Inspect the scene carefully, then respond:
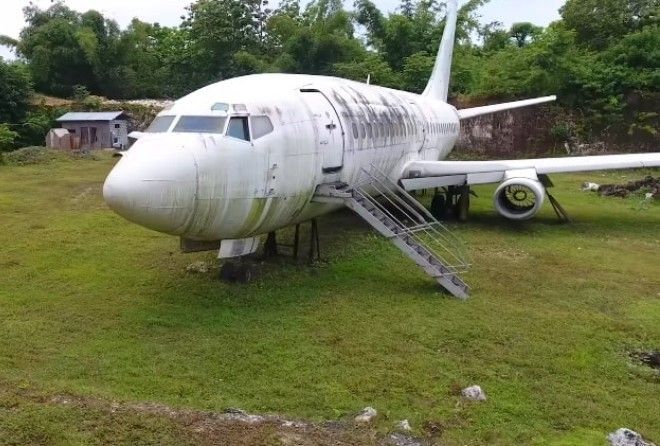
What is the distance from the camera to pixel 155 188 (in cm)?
924

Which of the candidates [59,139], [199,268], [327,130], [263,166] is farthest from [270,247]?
[59,139]

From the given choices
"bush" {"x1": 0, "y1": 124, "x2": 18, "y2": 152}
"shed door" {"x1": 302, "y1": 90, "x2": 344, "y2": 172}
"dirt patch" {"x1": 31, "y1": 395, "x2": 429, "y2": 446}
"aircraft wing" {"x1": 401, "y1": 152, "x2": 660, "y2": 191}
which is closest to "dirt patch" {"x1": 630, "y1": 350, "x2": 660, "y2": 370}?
"dirt patch" {"x1": 31, "y1": 395, "x2": 429, "y2": 446}

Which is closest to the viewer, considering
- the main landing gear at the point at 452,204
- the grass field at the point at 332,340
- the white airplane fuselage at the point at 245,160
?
the grass field at the point at 332,340

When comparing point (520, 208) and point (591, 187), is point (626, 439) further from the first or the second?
point (591, 187)

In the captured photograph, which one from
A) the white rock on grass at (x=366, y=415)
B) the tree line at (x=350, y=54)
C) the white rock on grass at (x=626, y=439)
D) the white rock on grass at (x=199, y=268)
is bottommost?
the white rock on grass at (x=366, y=415)

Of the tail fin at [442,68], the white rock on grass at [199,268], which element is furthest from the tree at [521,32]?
the white rock on grass at [199,268]

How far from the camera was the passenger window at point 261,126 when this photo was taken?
10789 millimetres

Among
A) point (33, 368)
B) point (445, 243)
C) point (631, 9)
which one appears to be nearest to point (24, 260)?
point (33, 368)

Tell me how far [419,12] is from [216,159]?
4160cm

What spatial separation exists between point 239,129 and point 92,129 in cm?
2963

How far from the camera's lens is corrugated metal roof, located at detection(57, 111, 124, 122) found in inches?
1466

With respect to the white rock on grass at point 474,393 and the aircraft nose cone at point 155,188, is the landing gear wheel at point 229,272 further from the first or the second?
the white rock on grass at point 474,393

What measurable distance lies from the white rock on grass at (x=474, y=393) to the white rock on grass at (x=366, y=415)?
1.23 metres

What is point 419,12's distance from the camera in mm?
48344
